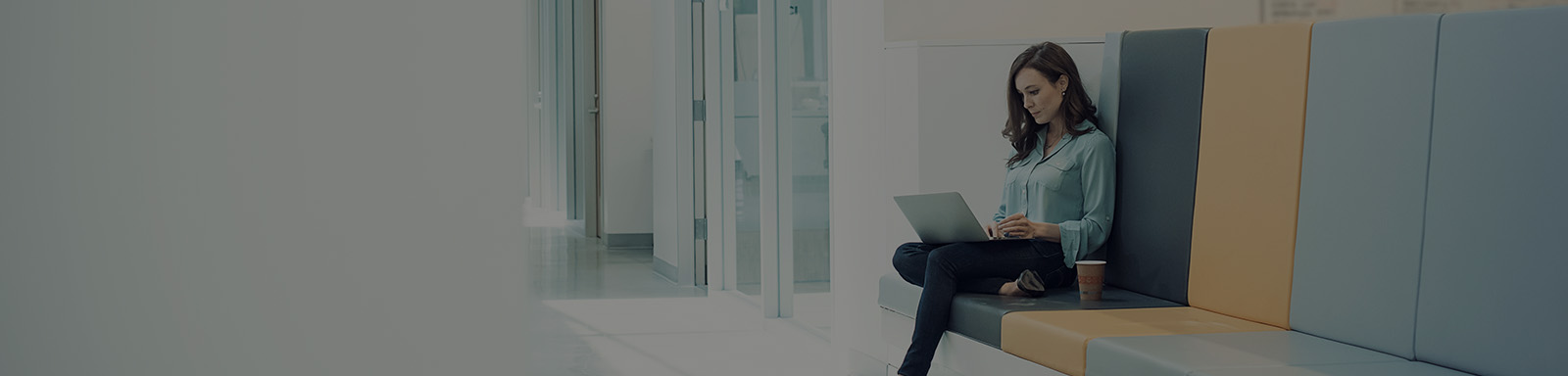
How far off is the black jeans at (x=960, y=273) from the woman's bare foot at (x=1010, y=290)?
0.7 inches

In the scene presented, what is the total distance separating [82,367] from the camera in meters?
0.09

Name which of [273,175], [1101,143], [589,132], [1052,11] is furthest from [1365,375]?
[589,132]

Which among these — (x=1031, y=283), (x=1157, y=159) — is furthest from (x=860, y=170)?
(x=1157, y=159)

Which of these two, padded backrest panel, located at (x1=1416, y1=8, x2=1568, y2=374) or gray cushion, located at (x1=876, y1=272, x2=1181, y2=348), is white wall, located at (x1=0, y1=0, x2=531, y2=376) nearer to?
padded backrest panel, located at (x1=1416, y1=8, x2=1568, y2=374)

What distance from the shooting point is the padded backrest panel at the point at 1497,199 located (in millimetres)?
1734

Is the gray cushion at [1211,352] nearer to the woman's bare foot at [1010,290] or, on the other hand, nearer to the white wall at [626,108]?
the woman's bare foot at [1010,290]

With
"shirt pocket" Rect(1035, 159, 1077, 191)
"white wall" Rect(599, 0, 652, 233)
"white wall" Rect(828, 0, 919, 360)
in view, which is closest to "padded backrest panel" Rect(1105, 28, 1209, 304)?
"shirt pocket" Rect(1035, 159, 1077, 191)

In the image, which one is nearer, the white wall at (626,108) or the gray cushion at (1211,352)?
the gray cushion at (1211,352)

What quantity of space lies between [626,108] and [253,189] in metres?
7.14

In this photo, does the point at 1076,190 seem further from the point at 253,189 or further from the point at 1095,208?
the point at 253,189

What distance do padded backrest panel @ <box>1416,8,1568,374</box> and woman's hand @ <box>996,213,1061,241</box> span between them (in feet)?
2.91

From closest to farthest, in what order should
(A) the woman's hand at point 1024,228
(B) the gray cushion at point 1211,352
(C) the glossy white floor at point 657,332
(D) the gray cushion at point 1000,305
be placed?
1. (B) the gray cushion at point 1211,352
2. (D) the gray cushion at point 1000,305
3. (A) the woman's hand at point 1024,228
4. (C) the glossy white floor at point 657,332

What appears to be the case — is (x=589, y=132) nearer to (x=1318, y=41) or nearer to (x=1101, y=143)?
(x=1101, y=143)

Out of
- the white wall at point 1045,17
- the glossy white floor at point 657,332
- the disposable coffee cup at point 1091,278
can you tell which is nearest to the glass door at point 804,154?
the glossy white floor at point 657,332
